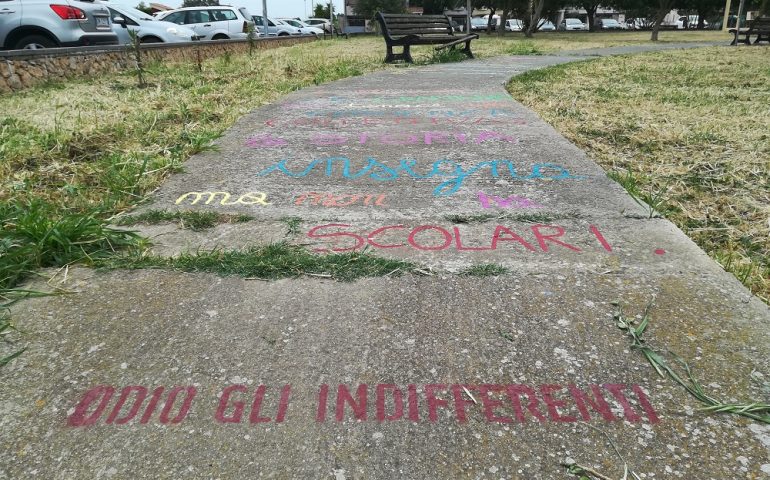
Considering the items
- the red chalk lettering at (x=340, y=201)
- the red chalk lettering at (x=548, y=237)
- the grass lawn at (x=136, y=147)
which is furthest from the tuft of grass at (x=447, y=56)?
the red chalk lettering at (x=548, y=237)

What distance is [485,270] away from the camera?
8.09ft

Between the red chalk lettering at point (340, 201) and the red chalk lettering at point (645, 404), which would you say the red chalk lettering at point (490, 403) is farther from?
the red chalk lettering at point (340, 201)

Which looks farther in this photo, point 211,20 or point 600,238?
point 211,20

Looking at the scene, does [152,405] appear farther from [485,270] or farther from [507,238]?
[507,238]

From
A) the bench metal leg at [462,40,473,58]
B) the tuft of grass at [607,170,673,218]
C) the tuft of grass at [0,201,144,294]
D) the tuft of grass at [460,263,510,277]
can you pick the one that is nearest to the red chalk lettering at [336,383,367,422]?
the tuft of grass at [460,263,510,277]

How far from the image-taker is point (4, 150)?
4.24m

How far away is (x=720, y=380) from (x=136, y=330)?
2074mm

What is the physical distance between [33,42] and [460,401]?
9.88 meters

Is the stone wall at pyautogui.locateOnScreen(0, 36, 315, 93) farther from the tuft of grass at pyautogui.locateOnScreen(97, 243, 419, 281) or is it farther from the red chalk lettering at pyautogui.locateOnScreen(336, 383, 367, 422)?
the red chalk lettering at pyautogui.locateOnScreen(336, 383, 367, 422)

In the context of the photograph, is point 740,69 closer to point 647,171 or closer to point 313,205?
point 647,171

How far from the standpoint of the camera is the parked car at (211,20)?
16859 millimetres

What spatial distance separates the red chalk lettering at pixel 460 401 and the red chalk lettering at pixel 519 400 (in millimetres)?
124

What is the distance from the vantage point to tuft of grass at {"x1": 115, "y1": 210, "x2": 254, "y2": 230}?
2953 millimetres

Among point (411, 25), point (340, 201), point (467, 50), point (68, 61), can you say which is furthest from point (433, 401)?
point (467, 50)
